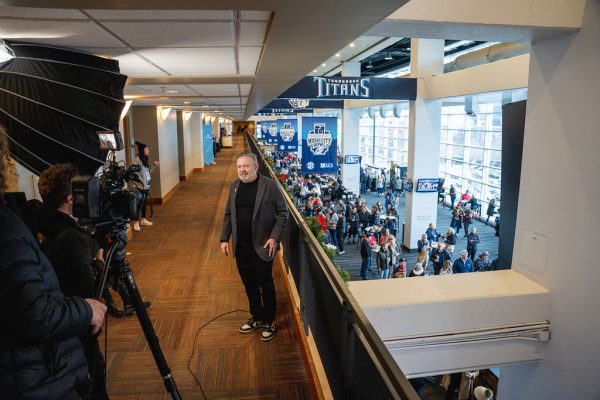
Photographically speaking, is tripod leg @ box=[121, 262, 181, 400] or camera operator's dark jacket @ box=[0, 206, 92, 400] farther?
tripod leg @ box=[121, 262, 181, 400]

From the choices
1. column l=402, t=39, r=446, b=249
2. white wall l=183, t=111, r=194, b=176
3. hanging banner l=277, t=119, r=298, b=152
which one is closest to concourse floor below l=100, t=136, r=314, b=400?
column l=402, t=39, r=446, b=249

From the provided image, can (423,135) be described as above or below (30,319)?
above

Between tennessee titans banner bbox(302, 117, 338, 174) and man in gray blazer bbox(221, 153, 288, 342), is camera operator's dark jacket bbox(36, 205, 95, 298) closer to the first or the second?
man in gray blazer bbox(221, 153, 288, 342)

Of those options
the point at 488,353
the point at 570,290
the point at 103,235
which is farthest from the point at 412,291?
the point at 103,235

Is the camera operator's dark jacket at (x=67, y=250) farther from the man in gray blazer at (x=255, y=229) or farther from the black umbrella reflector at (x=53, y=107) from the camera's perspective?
the man in gray blazer at (x=255, y=229)

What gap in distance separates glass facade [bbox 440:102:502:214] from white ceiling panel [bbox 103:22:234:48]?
15796mm

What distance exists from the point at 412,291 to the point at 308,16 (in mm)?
2800

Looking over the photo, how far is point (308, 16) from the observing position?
1620 millimetres

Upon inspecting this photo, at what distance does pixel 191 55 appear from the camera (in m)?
3.00

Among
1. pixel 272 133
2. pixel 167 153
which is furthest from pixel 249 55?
pixel 272 133

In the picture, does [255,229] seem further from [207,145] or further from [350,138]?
[207,145]

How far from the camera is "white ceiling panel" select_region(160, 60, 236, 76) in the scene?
11.3 feet

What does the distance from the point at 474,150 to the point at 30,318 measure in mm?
→ 20225

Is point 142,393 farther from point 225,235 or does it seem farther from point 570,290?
point 570,290
